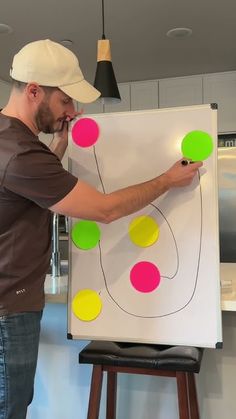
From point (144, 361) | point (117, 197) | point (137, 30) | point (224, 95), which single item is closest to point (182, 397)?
point (144, 361)

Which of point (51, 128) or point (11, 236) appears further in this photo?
point (51, 128)

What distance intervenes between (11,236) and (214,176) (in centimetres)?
62

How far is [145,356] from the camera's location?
1349mm

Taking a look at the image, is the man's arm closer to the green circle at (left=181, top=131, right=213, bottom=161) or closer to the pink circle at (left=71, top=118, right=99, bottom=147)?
the green circle at (left=181, top=131, right=213, bottom=161)

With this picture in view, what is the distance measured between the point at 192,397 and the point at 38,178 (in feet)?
3.05

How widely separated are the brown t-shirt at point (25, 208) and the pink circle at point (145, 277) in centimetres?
29

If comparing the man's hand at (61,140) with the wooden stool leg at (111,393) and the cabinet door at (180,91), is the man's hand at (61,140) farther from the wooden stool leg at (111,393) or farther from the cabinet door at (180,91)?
the cabinet door at (180,91)

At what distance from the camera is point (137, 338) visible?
1.42 m

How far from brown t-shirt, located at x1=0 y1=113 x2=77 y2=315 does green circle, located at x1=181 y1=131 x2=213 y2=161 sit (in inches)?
16.4

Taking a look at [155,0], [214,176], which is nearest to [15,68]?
[214,176]

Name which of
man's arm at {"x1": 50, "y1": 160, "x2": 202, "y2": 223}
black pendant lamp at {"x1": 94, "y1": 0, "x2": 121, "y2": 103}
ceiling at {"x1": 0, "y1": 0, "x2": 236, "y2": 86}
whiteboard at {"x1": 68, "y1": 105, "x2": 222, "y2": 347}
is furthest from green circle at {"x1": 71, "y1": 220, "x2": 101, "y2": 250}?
ceiling at {"x1": 0, "y1": 0, "x2": 236, "y2": 86}

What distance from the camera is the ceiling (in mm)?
2941

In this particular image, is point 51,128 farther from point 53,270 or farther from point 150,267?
point 53,270

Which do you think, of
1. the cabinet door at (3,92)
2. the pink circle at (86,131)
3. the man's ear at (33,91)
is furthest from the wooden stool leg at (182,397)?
the cabinet door at (3,92)
